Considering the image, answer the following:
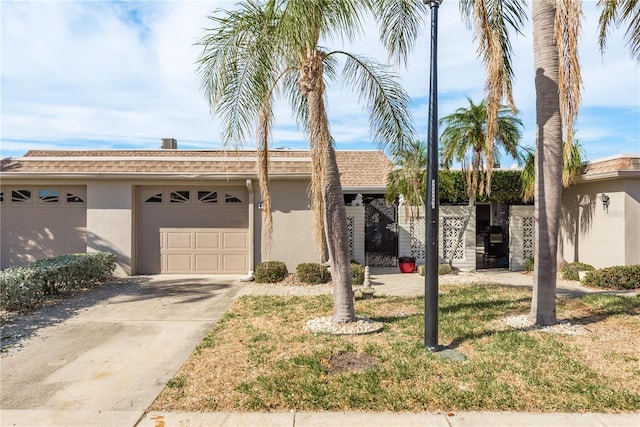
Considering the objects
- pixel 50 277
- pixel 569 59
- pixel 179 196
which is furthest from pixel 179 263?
pixel 569 59

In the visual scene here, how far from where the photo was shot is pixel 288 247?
11.6 meters

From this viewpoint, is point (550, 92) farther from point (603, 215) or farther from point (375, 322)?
point (603, 215)

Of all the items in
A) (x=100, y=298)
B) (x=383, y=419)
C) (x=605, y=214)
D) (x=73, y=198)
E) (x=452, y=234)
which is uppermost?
(x=73, y=198)

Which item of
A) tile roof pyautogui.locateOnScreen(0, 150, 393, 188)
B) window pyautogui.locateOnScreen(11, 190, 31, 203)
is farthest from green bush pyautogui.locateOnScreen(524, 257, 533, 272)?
window pyautogui.locateOnScreen(11, 190, 31, 203)

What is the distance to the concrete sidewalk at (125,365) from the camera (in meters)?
3.92

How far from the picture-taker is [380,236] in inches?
594

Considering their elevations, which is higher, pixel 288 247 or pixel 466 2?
pixel 466 2

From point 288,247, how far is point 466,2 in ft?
23.7

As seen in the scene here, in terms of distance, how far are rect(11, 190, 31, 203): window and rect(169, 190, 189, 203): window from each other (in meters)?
4.03

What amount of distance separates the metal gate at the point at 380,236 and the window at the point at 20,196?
34.6 ft

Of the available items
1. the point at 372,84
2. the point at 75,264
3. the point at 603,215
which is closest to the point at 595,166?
the point at 603,215

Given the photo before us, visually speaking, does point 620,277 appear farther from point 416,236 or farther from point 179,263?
point 179,263

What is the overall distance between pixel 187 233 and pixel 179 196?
109 cm

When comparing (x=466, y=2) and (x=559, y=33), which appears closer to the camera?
(x=559, y=33)
